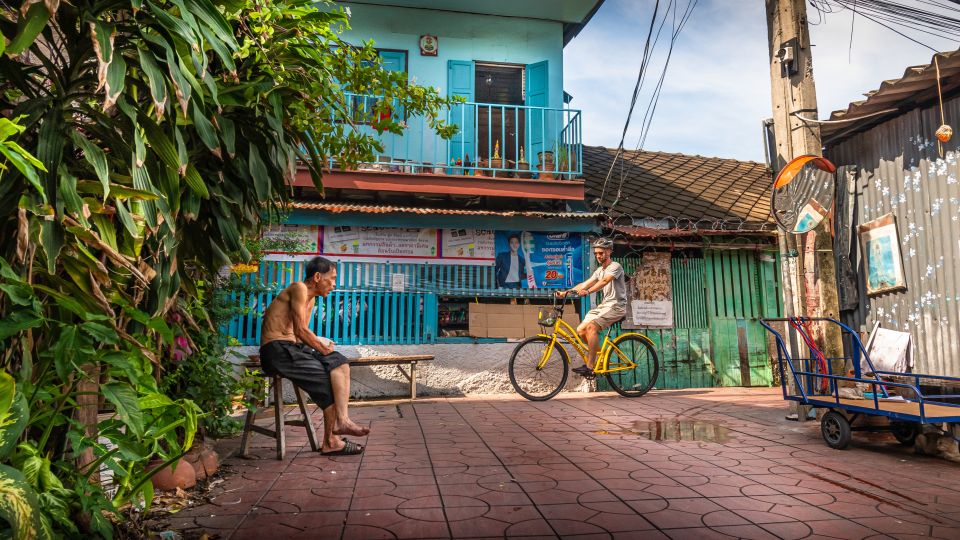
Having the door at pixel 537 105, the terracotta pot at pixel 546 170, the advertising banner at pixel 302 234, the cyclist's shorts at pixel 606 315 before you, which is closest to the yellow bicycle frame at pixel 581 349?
the cyclist's shorts at pixel 606 315

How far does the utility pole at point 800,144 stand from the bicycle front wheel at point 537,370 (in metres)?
3.01

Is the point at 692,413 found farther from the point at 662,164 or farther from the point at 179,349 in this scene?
the point at 662,164

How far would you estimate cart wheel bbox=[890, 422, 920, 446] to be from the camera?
474cm

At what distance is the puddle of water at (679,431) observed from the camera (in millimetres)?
5031

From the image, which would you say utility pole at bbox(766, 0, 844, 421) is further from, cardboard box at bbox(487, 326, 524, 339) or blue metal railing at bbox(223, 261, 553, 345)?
blue metal railing at bbox(223, 261, 553, 345)

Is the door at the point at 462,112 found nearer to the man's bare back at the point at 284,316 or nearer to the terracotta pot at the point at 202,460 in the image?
the man's bare back at the point at 284,316

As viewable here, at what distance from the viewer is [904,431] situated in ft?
15.7

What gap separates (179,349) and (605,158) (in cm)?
1022

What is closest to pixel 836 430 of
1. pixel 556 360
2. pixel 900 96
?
pixel 900 96

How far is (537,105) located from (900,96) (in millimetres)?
5532

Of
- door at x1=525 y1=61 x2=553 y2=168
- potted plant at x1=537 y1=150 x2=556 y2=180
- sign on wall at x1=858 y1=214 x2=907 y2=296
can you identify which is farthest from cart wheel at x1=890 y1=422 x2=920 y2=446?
door at x1=525 y1=61 x2=553 y2=168

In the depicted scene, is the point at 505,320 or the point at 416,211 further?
the point at 505,320

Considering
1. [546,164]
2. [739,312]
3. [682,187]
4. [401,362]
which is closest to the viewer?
[401,362]

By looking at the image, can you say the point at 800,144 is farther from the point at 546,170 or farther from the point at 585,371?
the point at 546,170
